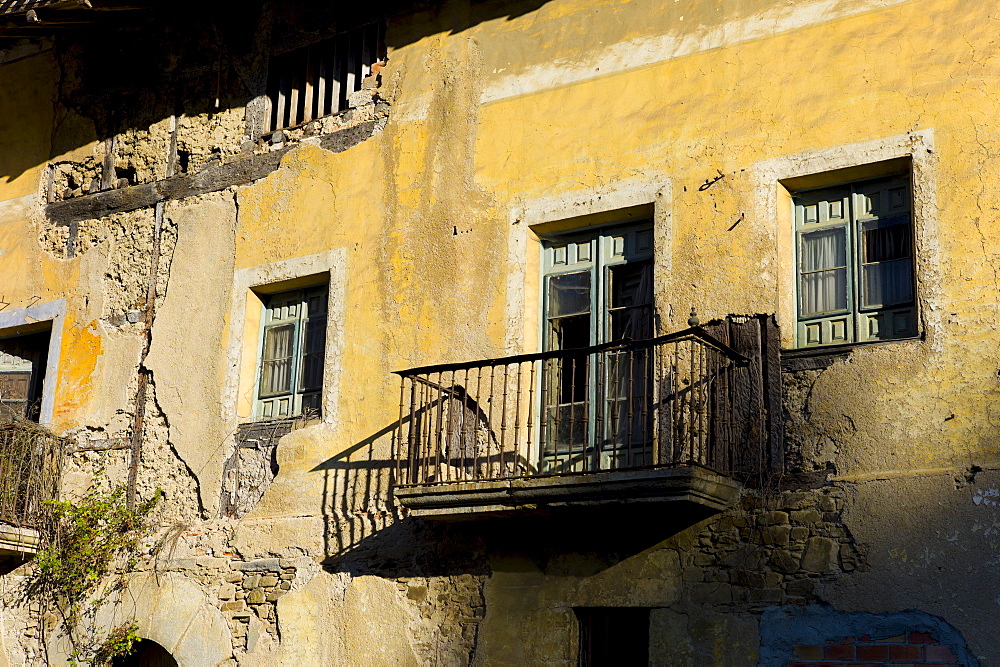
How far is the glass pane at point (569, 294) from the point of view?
9273 millimetres

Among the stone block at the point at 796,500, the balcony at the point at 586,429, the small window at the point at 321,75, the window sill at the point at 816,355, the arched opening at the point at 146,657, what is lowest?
the arched opening at the point at 146,657

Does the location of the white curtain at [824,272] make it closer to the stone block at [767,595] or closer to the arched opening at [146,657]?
the stone block at [767,595]

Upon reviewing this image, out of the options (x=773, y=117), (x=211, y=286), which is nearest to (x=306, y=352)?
(x=211, y=286)

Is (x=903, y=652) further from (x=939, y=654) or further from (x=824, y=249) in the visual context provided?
(x=824, y=249)

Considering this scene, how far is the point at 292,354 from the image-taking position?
414 inches

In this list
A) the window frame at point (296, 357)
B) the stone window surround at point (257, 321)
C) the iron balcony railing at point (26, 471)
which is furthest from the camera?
the iron balcony railing at point (26, 471)

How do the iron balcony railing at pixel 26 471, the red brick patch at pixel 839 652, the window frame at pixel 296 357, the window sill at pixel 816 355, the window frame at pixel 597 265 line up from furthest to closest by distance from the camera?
1. the iron balcony railing at pixel 26 471
2. the window frame at pixel 296 357
3. the window frame at pixel 597 265
4. the window sill at pixel 816 355
5. the red brick patch at pixel 839 652

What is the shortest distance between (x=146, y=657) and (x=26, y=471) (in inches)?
73.5

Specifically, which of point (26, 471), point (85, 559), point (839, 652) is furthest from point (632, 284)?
point (26, 471)

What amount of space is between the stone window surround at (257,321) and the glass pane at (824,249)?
3.71 m

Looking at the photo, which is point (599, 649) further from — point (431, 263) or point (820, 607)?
point (431, 263)

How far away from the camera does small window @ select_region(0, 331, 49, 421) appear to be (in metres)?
11.8

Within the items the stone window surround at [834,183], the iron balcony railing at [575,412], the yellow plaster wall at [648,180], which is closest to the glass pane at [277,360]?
the yellow plaster wall at [648,180]

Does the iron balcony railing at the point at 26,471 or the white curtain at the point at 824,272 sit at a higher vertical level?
the white curtain at the point at 824,272
